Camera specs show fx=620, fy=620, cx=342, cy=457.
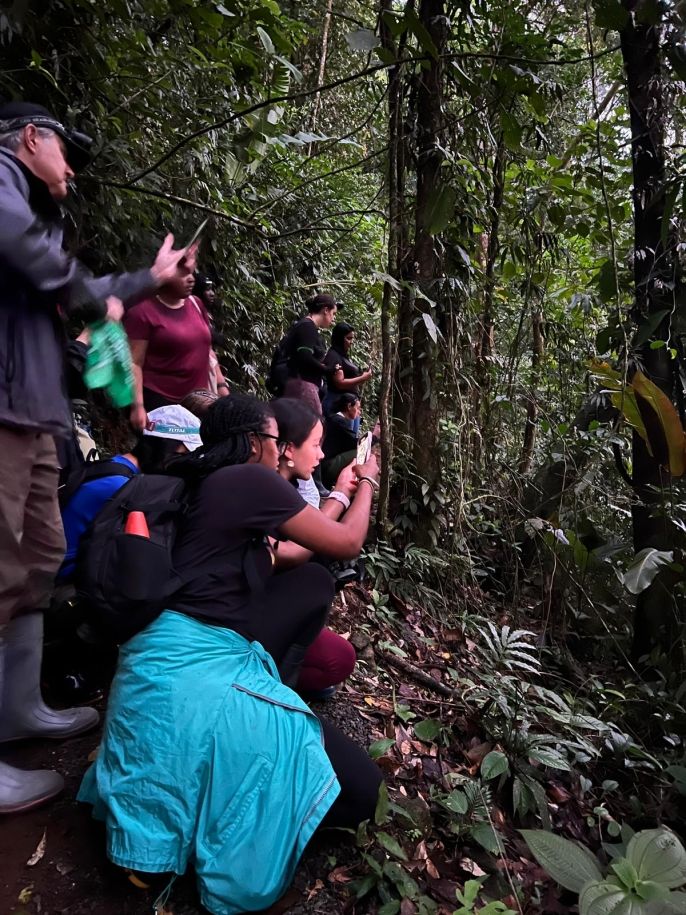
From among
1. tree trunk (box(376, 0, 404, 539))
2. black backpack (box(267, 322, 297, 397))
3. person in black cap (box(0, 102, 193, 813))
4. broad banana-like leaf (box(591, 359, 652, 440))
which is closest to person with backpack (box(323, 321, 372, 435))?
black backpack (box(267, 322, 297, 397))

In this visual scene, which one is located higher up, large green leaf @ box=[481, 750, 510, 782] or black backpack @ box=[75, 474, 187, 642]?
black backpack @ box=[75, 474, 187, 642]

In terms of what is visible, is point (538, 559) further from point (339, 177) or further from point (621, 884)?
point (339, 177)

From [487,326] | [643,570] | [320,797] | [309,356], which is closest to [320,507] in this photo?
[320,797]

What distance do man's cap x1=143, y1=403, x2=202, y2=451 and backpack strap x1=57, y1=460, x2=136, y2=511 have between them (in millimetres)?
571

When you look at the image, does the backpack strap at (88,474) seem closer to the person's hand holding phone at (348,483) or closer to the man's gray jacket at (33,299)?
the man's gray jacket at (33,299)

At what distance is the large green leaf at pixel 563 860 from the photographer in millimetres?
1866

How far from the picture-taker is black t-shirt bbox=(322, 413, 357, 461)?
4.99m

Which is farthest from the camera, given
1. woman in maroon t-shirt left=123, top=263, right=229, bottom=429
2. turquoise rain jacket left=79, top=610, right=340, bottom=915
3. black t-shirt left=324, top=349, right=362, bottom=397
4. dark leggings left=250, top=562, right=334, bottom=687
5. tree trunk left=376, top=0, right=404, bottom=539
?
black t-shirt left=324, top=349, right=362, bottom=397

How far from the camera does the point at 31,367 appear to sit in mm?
1784

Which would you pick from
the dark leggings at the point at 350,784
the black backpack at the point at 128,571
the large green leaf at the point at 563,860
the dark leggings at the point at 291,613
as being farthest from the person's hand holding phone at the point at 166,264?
the large green leaf at the point at 563,860

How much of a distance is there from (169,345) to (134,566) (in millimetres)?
1928

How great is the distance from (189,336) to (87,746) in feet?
6.96

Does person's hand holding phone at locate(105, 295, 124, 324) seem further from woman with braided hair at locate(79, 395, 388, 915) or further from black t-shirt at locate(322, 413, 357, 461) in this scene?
black t-shirt at locate(322, 413, 357, 461)

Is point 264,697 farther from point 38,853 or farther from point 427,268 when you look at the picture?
point 427,268
